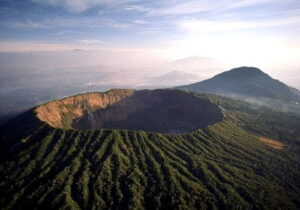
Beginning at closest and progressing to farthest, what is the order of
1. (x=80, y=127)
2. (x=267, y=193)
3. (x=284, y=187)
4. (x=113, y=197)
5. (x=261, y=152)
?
(x=113, y=197) → (x=267, y=193) → (x=284, y=187) → (x=261, y=152) → (x=80, y=127)

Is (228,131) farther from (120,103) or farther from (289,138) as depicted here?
(120,103)

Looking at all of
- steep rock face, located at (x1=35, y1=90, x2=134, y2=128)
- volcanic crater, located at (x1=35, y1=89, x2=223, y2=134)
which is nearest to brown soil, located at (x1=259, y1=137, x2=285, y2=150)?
volcanic crater, located at (x1=35, y1=89, x2=223, y2=134)

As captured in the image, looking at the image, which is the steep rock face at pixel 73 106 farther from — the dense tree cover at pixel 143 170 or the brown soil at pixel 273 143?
the brown soil at pixel 273 143

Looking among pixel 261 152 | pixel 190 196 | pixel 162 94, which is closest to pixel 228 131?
pixel 261 152

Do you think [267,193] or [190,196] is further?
[267,193]

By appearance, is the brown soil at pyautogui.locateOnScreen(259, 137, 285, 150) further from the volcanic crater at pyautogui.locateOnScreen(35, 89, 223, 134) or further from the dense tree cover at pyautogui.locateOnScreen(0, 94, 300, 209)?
the volcanic crater at pyautogui.locateOnScreen(35, 89, 223, 134)

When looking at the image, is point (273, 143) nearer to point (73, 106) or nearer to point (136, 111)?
point (136, 111)

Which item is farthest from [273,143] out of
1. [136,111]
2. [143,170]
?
[136,111]

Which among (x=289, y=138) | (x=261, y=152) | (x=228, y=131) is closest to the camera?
(x=261, y=152)
